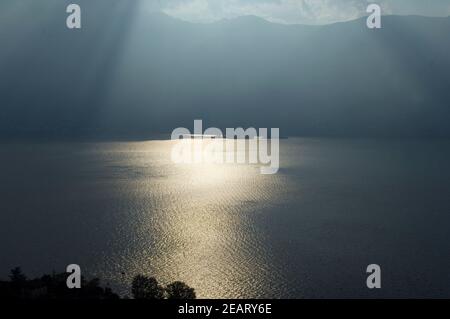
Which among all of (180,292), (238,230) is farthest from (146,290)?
(238,230)

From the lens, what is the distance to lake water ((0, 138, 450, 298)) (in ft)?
149

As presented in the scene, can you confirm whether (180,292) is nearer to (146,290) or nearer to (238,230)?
(146,290)

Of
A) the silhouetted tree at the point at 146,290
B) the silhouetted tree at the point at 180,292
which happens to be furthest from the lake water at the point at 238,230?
the silhouetted tree at the point at 180,292

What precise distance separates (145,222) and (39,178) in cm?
6596

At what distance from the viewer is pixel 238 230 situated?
65.9 metres

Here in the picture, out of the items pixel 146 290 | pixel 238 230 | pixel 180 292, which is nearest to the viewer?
pixel 180 292

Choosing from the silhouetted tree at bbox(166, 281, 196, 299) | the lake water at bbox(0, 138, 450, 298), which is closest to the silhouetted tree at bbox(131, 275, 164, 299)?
the silhouetted tree at bbox(166, 281, 196, 299)

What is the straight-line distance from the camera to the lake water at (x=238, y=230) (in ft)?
149

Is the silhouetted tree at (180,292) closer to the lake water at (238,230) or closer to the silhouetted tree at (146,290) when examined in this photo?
the silhouetted tree at (146,290)

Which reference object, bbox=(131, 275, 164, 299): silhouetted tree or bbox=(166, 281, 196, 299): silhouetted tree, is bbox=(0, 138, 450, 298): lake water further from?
bbox=(166, 281, 196, 299): silhouetted tree

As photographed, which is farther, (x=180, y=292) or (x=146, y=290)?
(x=146, y=290)

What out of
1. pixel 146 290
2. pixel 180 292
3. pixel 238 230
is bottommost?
pixel 180 292

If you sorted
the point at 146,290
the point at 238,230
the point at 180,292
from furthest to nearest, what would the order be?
the point at 238,230, the point at 146,290, the point at 180,292
